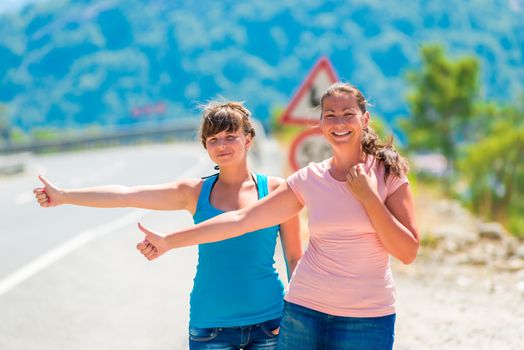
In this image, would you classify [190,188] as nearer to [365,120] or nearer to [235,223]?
[235,223]

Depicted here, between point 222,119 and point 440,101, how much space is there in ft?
199

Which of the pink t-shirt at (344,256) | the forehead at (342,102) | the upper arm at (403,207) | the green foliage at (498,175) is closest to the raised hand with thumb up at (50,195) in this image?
the pink t-shirt at (344,256)

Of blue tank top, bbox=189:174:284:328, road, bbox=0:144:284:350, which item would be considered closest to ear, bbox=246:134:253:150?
blue tank top, bbox=189:174:284:328

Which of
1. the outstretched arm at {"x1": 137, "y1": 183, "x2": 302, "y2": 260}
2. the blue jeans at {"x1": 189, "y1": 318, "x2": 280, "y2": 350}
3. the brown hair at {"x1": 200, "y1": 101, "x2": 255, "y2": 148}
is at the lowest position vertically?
the blue jeans at {"x1": 189, "y1": 318, "x2": 280, "y2": 350}

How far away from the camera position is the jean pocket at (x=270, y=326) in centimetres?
299

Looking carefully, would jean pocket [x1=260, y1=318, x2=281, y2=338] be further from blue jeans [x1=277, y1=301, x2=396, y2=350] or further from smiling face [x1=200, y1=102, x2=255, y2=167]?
smiling face [x1=200, y1=102, x2=255, y2=167]

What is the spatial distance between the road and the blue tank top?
2245 mm

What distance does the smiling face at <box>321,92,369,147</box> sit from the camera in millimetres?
2814

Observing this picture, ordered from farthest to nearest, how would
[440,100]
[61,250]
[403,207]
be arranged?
[440,100]
[61,250]
[403,207]

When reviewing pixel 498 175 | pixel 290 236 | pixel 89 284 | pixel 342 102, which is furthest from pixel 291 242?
pixel 498 175

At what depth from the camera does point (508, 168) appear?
3341 centimetres

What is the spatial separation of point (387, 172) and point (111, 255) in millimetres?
6925

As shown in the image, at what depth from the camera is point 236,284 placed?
2.98 meters

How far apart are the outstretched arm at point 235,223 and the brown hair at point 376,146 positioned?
35 cm
